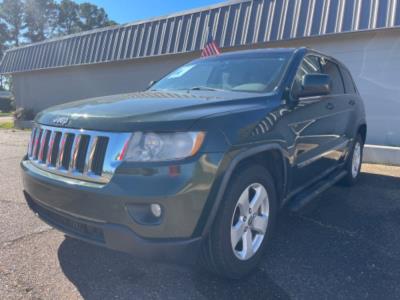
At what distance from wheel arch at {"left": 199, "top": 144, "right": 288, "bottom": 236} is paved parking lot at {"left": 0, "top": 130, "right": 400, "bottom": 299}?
0.56 m

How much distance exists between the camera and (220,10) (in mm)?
10016

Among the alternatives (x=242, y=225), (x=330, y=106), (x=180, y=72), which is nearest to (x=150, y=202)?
(x=242, y=225)

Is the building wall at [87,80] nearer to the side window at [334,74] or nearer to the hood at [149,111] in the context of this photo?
the side window at [334,74]

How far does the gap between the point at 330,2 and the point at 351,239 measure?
6.31 meters

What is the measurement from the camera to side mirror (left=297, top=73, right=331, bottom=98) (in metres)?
3.27

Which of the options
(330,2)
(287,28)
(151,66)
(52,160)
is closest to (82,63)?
(151,66)

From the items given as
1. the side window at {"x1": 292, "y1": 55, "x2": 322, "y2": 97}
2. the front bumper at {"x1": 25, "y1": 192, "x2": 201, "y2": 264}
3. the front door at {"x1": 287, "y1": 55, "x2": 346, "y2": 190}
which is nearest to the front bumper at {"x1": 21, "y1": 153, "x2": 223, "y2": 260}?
the front bumper at {"x1": 25, "y1": 192, "x2": 201, "y2": 264}

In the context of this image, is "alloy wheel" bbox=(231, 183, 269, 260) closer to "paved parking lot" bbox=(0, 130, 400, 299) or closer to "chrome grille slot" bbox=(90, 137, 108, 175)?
"paved parking lot" bbox=(0, 130, 400, 299)

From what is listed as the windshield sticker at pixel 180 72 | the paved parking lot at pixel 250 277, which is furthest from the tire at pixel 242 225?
the windshield sticker at pixel 180 72

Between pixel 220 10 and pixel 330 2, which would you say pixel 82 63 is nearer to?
pixel 220 10

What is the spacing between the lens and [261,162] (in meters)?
2.93

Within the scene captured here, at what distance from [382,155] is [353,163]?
8.03 ft

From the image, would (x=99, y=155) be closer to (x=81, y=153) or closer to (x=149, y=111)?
(x=81, y=153)

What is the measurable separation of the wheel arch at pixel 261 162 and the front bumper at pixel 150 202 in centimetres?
9
